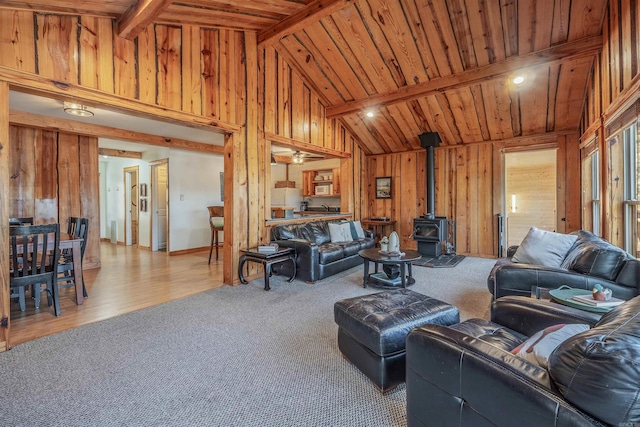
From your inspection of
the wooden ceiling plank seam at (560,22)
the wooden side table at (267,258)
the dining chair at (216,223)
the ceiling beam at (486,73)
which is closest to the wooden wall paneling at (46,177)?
the dining chair at (216,223)

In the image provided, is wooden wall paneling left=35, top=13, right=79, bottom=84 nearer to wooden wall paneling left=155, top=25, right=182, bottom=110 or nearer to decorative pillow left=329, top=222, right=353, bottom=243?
wooden wall paneling left=155, top=25, right=182, bottom=110

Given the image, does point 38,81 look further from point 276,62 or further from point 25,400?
point 276,62

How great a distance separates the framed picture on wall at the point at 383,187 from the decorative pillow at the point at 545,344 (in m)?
6.21

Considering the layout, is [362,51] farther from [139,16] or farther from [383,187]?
[383,187]

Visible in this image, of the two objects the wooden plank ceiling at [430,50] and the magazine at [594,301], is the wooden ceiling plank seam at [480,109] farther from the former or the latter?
the magazine at [594,301]

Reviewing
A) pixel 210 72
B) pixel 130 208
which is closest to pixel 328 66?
pixel 210 72

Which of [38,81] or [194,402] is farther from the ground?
[38,81]

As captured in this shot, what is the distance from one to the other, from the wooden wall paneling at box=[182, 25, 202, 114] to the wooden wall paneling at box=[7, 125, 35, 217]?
3.08 metres

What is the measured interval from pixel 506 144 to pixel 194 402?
6764mm

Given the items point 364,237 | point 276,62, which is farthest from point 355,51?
point 364,237

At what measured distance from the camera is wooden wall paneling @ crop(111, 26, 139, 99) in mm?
3111

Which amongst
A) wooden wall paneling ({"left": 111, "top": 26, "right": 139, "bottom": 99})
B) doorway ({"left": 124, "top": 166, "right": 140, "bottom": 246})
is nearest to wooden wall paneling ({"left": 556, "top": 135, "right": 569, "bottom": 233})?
wooden wall paneling ({"left": 111, "top": 26, "right": 139, "bottom": 99})

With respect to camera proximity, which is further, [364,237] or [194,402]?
[364,237]

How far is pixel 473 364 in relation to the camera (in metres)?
1.14
